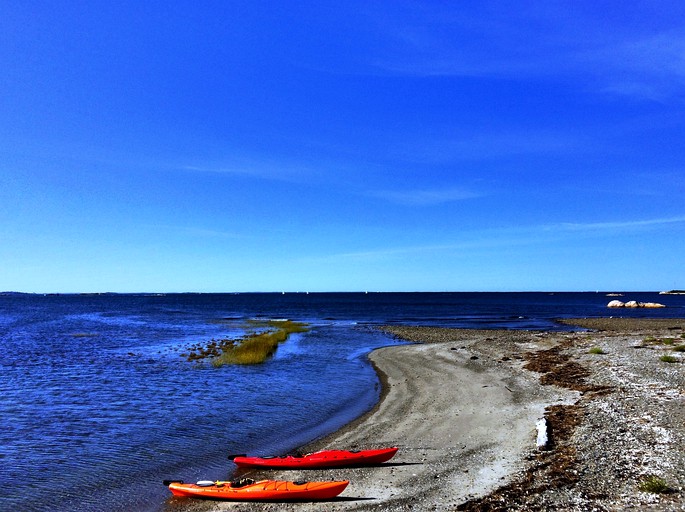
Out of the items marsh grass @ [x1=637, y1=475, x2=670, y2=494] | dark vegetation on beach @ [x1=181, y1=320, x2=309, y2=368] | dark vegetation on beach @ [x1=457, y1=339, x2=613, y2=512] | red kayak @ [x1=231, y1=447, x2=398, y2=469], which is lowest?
dark vegetation on beach @ [x1=181, y1=320, x2=309, y2=368]

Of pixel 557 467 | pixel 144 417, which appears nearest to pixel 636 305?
pixel 557 467

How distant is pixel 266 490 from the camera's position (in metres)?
12.8

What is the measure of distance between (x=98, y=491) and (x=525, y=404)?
18841 mm

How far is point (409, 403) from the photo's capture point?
2462 centimetres

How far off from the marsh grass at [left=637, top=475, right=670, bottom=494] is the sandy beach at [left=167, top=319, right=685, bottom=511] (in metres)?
0.09

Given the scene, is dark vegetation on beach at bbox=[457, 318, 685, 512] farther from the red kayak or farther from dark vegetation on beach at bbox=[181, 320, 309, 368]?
dark vegetation on beach at bbox=[181, 320, 309, 368]

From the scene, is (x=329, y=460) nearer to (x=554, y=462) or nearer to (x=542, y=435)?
(x=554, y=462)

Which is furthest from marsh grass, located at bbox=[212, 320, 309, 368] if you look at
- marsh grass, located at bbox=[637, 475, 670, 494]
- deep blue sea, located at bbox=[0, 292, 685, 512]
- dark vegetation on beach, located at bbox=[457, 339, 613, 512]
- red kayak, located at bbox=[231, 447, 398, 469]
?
marsh grass, located at bbox=[637, 475, 670, 494]

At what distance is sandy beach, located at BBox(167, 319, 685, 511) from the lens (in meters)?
11.9

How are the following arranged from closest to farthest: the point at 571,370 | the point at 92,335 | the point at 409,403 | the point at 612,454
→ the point at 612,454 → the point at 409,403 → the point at 571,370 → the point at 92,335

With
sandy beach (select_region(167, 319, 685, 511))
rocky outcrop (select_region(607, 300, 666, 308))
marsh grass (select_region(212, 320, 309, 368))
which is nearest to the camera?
sandy beach (select_region(167, 319, 685, 511))

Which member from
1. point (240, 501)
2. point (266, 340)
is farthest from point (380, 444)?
point (266, 340)

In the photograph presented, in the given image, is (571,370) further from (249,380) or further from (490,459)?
(249,380)

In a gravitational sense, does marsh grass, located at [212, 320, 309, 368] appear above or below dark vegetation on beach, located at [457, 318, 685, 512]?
below
